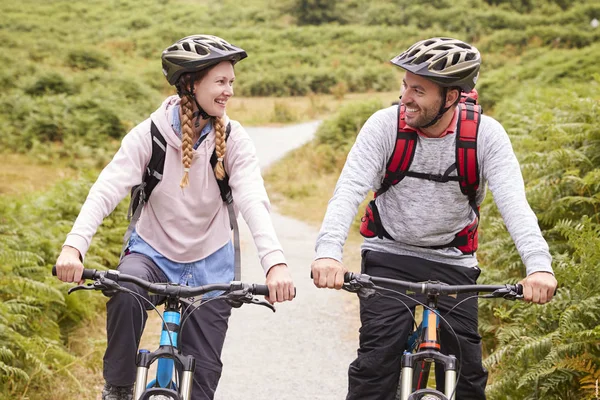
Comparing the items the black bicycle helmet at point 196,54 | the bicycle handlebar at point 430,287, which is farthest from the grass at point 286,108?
the bicycle handlebar at point 430,287

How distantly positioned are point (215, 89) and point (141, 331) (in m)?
1.26

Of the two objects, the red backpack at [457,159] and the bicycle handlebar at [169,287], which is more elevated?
the red backpack at [457,159]

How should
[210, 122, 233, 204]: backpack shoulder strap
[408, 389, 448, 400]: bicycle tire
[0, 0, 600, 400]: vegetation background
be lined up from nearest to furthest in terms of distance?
[408, 389, 448, 400]: bicycle tire, [210, 122, 233, 204]: backpack shoulder strap, [0, 0, 600, 400]: vegetation background

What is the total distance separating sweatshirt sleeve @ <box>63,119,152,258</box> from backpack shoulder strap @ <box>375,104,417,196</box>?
123cm

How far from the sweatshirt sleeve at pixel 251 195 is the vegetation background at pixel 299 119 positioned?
2110mm

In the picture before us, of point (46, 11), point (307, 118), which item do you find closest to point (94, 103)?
point (307, 118)

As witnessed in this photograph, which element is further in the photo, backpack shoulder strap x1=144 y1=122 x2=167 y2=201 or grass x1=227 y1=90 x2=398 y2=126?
grass x1=227 y1=90 x2=398 y2=126

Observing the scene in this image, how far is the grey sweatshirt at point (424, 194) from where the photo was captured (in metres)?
3.68

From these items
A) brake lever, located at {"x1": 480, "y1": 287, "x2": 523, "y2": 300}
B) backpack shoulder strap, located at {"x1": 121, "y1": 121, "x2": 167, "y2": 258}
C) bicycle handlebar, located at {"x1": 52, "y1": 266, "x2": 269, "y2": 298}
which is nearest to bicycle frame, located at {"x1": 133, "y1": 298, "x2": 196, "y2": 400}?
bicycle handlebar, located at {"x1": 52, "y1": 266, "x2": 269, "y2": 298}

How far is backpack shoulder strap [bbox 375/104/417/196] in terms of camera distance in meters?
3.86

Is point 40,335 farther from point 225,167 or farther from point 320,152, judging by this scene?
point 320,152

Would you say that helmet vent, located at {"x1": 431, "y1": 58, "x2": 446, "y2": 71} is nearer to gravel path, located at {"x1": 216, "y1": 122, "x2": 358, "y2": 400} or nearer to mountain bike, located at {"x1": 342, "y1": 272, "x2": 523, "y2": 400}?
mountain bike, located at {"x1": 342, "y1": 272, "x2": 523, "y2": 400}

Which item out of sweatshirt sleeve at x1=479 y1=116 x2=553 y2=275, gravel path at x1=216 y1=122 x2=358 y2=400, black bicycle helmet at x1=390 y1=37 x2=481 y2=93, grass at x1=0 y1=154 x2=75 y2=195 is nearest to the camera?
sweatshirt sleeve at x1=479 y1=116 x2=553 y2=275

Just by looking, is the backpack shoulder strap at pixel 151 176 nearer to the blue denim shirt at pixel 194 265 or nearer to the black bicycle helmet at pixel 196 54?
the blue denim shirt at pixel 194 265
